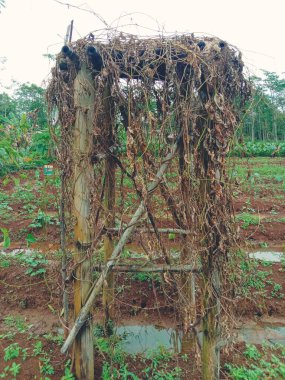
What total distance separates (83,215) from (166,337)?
7.38 feet

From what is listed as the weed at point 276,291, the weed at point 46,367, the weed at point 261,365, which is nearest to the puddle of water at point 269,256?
the weed at point 276,291

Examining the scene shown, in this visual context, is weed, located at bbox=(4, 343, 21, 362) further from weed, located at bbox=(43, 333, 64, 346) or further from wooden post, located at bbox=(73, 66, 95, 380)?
wooden post, located at bbox=(73, 66, 95, 380)

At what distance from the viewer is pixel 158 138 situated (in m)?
2.56

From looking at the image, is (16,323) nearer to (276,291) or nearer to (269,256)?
(276,291)

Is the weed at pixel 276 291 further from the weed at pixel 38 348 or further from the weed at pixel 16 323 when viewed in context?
the weed at pixel 16 323

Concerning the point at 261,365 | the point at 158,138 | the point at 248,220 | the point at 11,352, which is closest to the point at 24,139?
the point at 158,138

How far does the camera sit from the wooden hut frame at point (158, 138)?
2465 mm

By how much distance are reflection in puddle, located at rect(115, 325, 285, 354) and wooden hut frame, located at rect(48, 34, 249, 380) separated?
1.00m

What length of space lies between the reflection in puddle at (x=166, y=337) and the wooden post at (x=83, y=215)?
3.46 ft

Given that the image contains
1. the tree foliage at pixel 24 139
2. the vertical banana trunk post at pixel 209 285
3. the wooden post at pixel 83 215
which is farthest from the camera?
the wooden post at pixel 83 215

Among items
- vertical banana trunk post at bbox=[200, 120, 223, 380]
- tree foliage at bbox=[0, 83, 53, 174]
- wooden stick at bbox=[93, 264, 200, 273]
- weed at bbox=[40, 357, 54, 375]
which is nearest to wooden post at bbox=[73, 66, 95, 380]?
wooden stick at bbox=[93, 264, 200, 273]

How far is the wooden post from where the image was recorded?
2.67 metres

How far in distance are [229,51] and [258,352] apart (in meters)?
3.11

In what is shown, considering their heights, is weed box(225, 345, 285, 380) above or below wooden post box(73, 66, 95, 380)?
below
